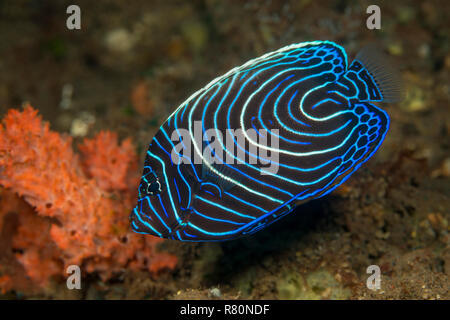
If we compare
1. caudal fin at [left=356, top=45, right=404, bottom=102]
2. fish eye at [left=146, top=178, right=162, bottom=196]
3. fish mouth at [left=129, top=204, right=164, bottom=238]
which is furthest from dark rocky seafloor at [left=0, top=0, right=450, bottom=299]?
fish eye at [left=146, top=178, right=162, bottom=196]

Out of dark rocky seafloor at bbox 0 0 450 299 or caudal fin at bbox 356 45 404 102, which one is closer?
caudal fin at bbox 356 45 404 102

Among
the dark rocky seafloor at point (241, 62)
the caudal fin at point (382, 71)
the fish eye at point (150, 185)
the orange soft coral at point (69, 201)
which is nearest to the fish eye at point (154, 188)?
the fish eye at point (150, 185)

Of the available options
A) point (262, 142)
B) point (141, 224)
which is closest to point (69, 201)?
point (141, 224)

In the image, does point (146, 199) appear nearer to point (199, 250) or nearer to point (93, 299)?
point (199, 250)

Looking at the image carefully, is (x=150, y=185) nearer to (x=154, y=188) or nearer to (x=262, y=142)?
(x=154, y=188)

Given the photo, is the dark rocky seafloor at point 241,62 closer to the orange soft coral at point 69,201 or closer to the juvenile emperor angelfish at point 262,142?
the orange soft coral at point 69,201

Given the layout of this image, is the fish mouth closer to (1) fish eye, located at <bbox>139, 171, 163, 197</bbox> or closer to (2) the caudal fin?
(1) fish eye, located at <bbox>139, 171, 163, 197</bbox>
